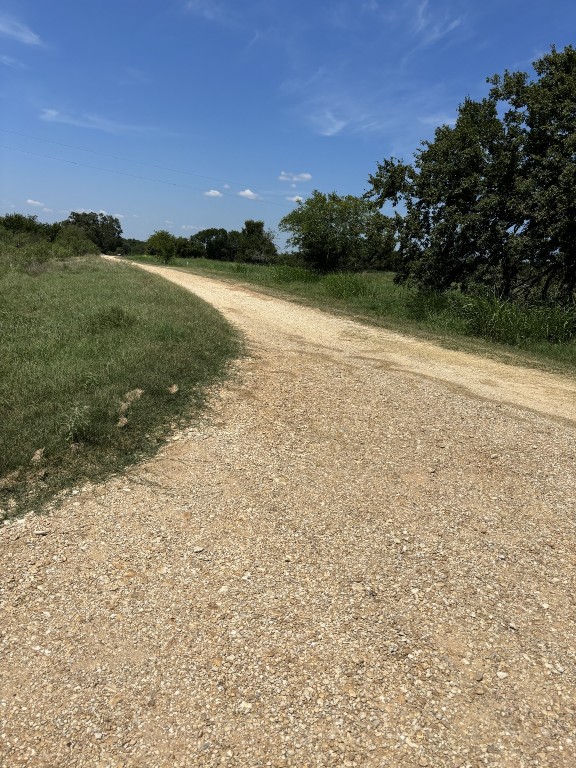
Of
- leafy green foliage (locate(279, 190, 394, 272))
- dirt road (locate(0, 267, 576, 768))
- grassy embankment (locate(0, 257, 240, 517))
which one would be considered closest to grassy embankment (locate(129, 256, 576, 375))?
grassy embankment (locate(0, 257, 240, 517))

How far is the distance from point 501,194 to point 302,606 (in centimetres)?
1223

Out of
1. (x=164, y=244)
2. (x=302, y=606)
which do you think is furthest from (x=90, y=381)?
(x=164, y=244)

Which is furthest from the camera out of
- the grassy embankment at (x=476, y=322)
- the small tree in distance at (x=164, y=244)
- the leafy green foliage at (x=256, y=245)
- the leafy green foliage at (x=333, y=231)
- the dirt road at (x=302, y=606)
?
the leafy green foliage at (x=256, y=245)

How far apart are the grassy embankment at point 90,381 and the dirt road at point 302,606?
0.37 m

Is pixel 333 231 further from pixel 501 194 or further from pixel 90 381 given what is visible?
pixel 90 381

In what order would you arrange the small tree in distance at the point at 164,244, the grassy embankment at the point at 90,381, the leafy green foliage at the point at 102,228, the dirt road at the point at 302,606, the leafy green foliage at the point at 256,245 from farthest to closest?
the leafy green foliage at the point at 102,228 → the leafy green foliage at the point at 256,245 → the small tree in distance at the point at 164,244 → the grassy embankment at the point at 90,381 → the dirt road at the point at 302,606

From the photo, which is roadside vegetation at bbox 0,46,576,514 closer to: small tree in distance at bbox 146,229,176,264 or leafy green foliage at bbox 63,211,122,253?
small tree in distance at bbox 146,229,176,264

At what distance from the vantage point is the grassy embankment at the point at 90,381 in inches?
158

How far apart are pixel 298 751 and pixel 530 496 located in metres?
2.87

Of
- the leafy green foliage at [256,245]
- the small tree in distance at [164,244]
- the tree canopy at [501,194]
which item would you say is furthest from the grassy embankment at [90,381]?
the leafy green foliage at [256,245]

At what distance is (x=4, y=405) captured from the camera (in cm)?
483

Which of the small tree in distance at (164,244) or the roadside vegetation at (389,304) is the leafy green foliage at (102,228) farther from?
the roadside vegetation at (389,304)

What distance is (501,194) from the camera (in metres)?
12.3

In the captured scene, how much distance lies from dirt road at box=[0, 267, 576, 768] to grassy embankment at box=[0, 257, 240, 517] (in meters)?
0.37
